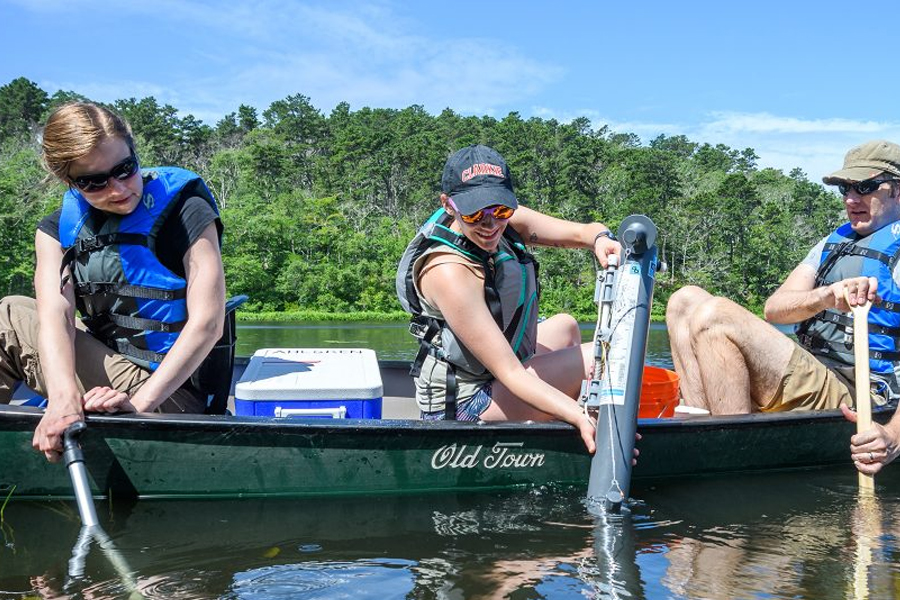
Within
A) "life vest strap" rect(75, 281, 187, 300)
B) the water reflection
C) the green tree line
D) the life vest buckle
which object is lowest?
the water reflection

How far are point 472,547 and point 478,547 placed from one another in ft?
0.08

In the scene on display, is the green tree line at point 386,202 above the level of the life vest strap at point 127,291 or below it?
above

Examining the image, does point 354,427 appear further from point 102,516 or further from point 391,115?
point 391,115

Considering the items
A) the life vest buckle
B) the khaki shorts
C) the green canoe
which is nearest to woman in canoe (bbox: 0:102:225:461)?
the life vest buckle

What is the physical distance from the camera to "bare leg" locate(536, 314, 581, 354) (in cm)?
418

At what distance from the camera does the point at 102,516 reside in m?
3.52

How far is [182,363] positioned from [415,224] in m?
42.3

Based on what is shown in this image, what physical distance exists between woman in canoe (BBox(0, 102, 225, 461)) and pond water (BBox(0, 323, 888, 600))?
475mm

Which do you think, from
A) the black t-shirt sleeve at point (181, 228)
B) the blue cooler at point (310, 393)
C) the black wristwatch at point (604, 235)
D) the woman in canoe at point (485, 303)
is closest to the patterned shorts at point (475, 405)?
the woman in canoe at point (485, 303)

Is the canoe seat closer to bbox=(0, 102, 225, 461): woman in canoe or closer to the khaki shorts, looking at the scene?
bbox=(0, 102, 225, 461): woman in canoe

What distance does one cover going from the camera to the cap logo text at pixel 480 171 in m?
3.36

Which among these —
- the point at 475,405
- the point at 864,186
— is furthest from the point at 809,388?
the point at 475,405

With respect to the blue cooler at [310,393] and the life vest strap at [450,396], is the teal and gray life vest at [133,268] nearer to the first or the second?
the blue cooler at [310,393]

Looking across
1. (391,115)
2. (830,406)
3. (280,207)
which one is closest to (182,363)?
(830,406)
